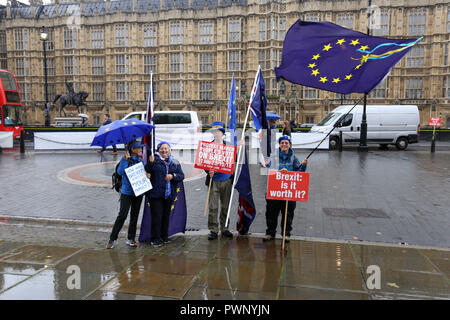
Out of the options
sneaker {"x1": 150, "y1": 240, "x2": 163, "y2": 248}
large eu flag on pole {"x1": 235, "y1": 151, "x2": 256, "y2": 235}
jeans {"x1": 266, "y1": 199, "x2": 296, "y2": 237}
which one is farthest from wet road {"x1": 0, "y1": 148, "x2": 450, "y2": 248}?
sneaker {"x1": 150, "y1": 240, "x2": 163, "y2": 248}

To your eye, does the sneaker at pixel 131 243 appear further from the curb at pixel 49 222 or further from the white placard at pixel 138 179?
the curb at pixel 49 222

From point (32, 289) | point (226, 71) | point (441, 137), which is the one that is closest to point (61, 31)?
point (226, 71)

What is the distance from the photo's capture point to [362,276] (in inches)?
175

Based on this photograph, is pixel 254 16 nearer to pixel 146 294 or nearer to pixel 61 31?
pixel 61 31

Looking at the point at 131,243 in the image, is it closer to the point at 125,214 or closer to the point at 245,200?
the point at 125,214

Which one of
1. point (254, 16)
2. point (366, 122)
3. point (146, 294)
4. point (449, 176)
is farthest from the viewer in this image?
point (254, 16)

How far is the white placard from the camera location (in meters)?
5.22

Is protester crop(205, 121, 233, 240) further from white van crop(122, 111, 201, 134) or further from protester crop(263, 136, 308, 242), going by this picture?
white van crop(122, 111, 201, 134)

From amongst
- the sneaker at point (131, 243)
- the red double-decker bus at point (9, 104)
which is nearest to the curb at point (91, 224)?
the sneaker at point (131, 243)

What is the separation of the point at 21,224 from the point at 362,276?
6217 millimetres

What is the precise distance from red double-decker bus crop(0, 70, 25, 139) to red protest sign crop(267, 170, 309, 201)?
73.7ft

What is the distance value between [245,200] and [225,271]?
5.44ft

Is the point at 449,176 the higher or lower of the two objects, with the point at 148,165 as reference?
lower

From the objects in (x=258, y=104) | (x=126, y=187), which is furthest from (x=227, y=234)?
(x=258, y=104)
